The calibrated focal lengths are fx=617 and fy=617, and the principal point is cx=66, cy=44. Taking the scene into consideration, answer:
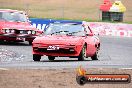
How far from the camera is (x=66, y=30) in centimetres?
1831

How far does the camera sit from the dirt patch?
1146 cm

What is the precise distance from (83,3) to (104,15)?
2115cm

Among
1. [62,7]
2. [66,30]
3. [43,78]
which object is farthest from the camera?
[62,7]

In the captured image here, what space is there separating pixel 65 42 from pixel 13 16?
8487 mm

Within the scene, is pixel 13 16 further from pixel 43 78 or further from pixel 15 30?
pixel 43 78

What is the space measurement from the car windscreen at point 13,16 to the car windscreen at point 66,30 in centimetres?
665

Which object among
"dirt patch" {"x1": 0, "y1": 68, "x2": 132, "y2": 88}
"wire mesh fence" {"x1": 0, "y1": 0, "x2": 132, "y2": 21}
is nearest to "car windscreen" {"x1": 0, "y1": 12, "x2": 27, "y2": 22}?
"dirt patch" {"x1": 0, "y1": 68, "x2": 132, "y2": 88}

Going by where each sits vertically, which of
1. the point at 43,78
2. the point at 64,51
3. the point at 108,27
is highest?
the point at 43,78

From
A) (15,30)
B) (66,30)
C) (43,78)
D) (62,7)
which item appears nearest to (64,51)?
(66,30)

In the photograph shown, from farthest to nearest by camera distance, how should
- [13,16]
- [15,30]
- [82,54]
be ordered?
[13,16] < [15,30] < [82,54]

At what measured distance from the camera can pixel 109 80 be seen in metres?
8.49

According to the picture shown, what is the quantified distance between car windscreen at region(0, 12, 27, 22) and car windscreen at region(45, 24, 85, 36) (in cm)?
665

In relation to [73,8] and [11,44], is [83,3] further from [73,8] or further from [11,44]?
[11,44]

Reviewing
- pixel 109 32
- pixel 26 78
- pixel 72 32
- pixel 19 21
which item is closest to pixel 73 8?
pixel 109 32
